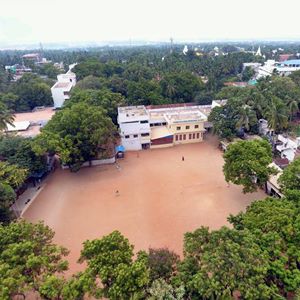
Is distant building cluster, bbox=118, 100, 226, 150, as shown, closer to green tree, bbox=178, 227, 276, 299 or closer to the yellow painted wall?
the yellow painted wall

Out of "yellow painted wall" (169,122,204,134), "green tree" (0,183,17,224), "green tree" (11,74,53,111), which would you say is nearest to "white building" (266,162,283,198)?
"yellow painted wall" (169,122,204,134)

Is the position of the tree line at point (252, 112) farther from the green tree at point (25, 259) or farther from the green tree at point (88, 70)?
the green tree at point (88, 70)

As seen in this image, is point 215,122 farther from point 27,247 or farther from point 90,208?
point 27,247

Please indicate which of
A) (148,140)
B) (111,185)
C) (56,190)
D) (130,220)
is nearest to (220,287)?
(130,220)

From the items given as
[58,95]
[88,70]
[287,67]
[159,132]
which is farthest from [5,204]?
[287,67]

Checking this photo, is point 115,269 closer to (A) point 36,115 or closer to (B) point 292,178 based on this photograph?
(B) point 292,178

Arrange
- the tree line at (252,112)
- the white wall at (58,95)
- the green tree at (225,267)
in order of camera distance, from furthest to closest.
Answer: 1. the white wall at (58,95)
2. the tree line at (252,112)
3. the green tree at (225,267)

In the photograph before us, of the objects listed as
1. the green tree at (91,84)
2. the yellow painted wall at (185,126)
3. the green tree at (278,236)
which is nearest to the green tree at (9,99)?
the green tree at (91,84)
